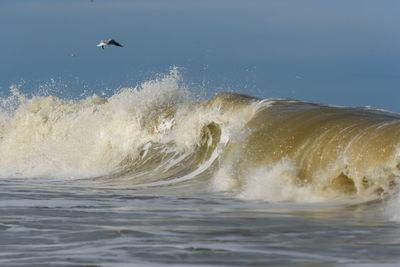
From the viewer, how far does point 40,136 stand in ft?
72.7

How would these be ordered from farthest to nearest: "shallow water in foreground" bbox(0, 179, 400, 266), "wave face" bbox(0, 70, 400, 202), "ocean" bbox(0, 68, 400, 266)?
"wave face" bbox(0, 70, 400, 202)
"ocean" bbox(0, 68, 400, 266)
"shallow water in foreground" bbox(0, 179, 400, 266)

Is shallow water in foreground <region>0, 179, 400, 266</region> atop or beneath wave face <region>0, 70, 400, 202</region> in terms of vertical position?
beneath

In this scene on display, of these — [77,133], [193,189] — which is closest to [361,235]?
[193,189]

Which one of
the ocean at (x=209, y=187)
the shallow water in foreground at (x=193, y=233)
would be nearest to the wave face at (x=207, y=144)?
the ocean at (x=209, y=187)

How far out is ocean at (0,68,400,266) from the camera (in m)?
5.21

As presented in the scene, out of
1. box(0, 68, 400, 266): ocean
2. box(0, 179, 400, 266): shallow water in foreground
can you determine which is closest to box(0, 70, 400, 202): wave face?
box(0, 68, 400, 266): ocean

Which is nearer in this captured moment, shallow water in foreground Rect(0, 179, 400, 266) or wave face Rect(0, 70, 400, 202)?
shallow water in foreground Rect(0, 179, 400, 266)

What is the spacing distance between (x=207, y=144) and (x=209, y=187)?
301cm

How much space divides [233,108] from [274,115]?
81.3 inches

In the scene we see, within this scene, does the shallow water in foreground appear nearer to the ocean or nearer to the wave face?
the ocean

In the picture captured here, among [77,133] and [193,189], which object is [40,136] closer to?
[77,133]

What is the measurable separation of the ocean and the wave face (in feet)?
0.10

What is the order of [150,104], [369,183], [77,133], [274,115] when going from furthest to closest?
1. [77,133]
2. [150,104]
3. [274,115]
4. [369,183]

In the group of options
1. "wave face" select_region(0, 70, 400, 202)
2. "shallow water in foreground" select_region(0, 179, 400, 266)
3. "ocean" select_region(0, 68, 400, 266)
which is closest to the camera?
"shallow water in foreground" select_region(0, 179, 400, 266)
